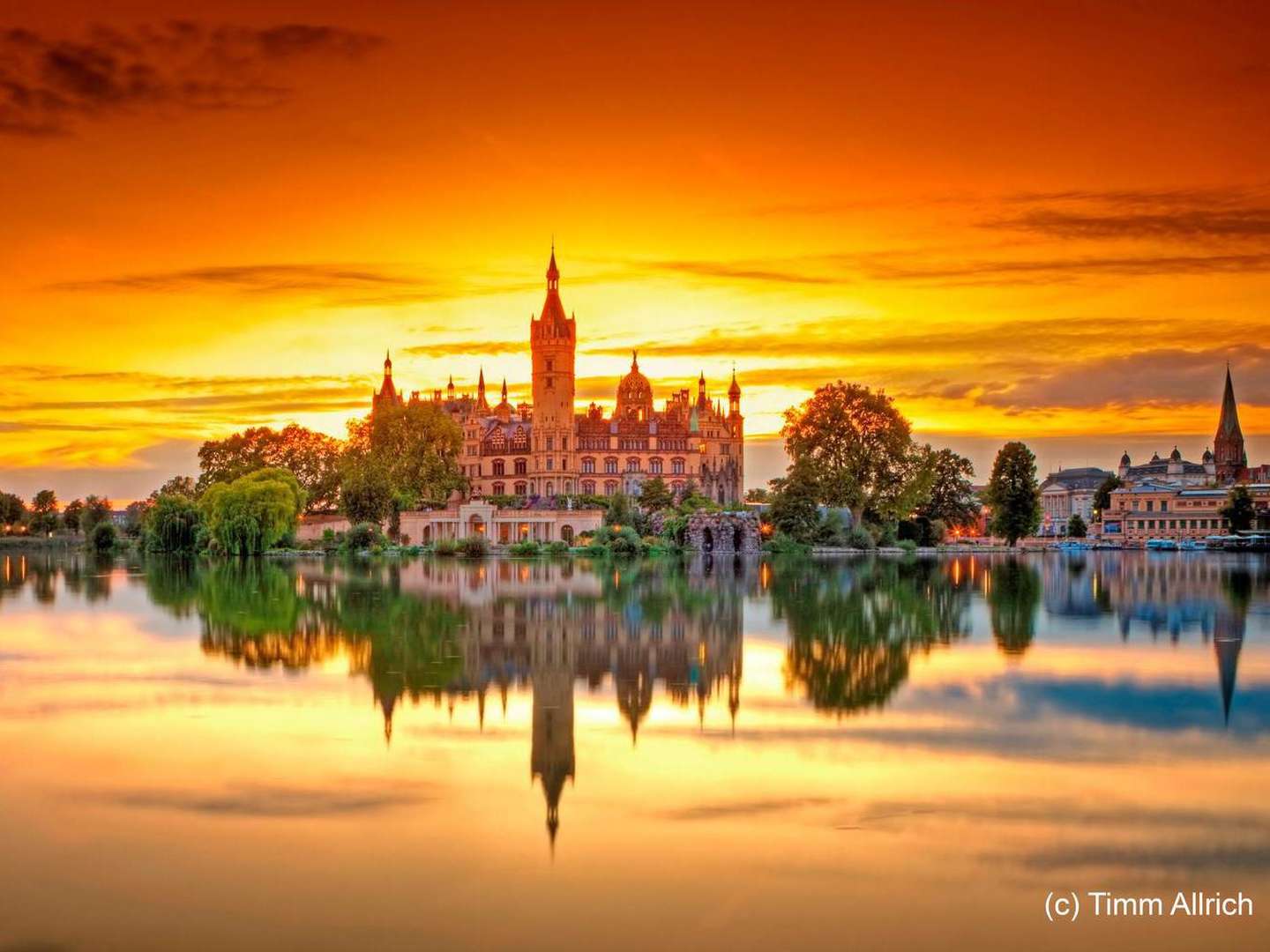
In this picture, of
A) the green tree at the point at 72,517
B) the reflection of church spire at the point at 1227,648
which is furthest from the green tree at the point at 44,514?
the reflection of church spire at the point at 1227,648

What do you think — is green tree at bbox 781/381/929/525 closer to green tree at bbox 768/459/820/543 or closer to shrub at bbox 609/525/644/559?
green tree at bbox 768/459/820/543

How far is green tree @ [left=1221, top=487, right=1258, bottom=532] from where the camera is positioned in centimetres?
11175

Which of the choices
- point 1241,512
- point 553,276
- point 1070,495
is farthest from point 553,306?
point 1070,495

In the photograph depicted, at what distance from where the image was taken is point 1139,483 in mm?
136125

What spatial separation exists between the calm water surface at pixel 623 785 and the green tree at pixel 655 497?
68.9 meters

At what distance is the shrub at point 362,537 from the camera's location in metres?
81.1

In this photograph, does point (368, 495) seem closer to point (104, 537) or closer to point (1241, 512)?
point (104, 537)

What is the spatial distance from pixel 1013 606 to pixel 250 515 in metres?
47.8

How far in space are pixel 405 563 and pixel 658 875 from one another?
5921 centimetres

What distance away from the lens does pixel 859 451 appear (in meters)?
82.3

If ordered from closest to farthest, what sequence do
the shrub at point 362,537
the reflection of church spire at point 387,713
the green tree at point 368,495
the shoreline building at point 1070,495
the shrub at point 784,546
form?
1. the reflection of church spire at point 387,713
2. the shrub at point 784,546
3. the shrub at point 362,537
4. the green tree at point 368,495
5. the shoreline building at point 1070,495

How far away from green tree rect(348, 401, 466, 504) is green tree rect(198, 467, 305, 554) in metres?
16.4

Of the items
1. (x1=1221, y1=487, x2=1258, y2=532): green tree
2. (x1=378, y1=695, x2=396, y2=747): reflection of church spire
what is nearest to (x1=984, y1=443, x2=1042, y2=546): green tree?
(x1=1221, y1=487, x2=1258, y2=532): green tree

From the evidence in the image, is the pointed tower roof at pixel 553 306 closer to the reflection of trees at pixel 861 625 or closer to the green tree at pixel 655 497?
the green tree at pixel 655 497
